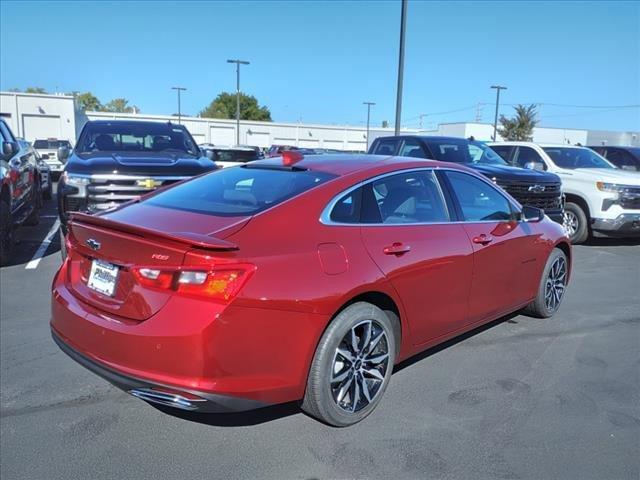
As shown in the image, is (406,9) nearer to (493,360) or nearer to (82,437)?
(493,360)

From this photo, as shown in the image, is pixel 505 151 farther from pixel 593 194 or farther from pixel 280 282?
pixel 280 282

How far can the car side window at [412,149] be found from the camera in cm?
954

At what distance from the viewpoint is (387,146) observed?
34.0ft

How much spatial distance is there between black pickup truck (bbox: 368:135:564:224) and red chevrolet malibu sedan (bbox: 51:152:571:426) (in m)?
4.90

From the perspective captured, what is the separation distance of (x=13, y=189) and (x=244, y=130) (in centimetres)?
5706

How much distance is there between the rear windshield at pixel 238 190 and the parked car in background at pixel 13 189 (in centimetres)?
468

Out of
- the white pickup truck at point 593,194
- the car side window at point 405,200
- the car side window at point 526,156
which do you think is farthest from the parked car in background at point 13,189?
the car side window at point 526,156

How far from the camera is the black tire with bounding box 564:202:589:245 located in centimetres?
1025

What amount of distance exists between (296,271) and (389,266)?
746 millimetres

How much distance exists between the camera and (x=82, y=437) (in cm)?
323

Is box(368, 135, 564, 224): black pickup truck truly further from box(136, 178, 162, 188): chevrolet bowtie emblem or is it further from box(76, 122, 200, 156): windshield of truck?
box(136, 178, 162, 188): chevrolet bowtie emblem

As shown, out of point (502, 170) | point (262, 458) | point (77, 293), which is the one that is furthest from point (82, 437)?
point (502, 170)

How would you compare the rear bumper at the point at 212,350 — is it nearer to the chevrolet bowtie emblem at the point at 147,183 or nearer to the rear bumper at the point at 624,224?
the chevrolet bowtie emblem at the point at 147,183

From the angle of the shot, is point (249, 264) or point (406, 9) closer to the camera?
point (249, 264)
